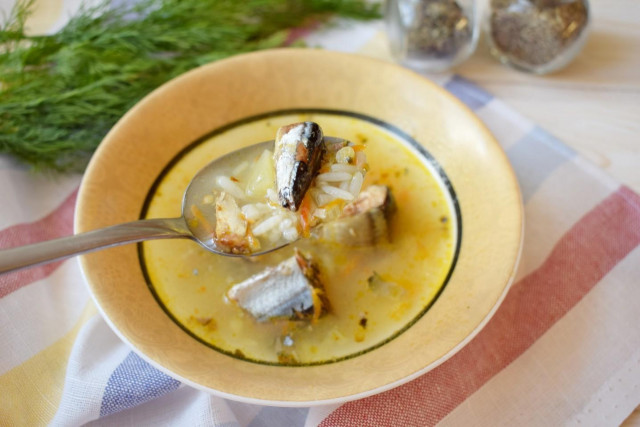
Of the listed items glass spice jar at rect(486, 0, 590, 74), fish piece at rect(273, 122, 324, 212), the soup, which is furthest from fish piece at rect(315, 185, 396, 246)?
glass spice jar at rect(486, 0, 590, 74)

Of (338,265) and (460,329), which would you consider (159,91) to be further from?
(460,329)

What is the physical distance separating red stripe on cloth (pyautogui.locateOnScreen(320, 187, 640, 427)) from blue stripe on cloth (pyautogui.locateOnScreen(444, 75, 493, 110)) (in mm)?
778

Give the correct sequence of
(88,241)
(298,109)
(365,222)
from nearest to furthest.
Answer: (88,241), (365,222), (298,109)

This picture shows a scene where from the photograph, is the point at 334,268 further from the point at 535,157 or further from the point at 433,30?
the point at 433,30

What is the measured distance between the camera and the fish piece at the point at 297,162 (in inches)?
68.5

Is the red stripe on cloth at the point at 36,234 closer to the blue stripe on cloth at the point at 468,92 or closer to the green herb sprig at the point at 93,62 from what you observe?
the green herb sprig at the point at 93,62

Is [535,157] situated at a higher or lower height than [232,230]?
lower

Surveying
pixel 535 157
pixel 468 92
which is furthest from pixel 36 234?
pixel 535 157

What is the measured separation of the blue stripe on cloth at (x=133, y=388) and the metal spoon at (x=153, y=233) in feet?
1.56

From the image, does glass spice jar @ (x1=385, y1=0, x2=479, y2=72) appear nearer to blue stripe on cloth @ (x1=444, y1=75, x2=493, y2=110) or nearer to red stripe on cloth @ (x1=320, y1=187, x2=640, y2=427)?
blue stripe on cloth @ (x1=444, y1=75, x2=493, y2=110)

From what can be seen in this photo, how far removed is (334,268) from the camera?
2234 mm

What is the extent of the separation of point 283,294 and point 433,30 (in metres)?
1.64

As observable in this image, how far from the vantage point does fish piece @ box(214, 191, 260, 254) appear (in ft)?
6.41

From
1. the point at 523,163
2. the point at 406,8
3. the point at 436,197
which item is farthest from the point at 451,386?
the point at 406,8
